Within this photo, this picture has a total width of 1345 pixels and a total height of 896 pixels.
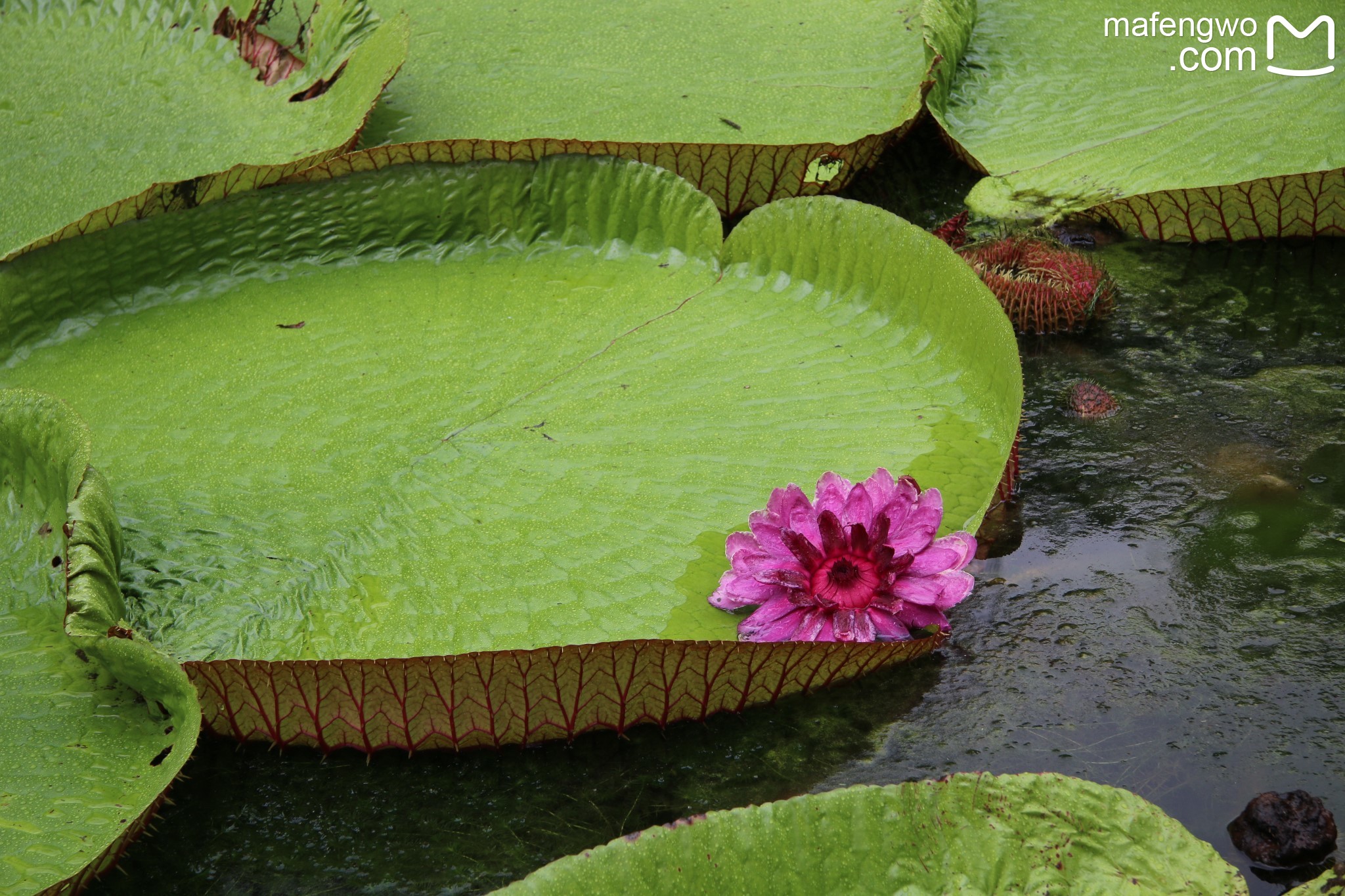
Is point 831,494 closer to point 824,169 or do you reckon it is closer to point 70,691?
point 70,691

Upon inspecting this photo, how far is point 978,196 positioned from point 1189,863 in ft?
7.14

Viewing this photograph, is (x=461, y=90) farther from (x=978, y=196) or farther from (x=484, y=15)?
(x=978, y=196)

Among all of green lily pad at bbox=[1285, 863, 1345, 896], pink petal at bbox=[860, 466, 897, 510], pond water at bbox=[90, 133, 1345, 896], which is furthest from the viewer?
pink petal at bbox=[860, 466, 897, 510]

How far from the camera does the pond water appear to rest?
5.72 feet

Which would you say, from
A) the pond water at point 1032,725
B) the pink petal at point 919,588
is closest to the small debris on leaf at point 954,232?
the pond water at point 1032,725

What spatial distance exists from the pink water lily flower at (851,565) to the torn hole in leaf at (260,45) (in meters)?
2.15

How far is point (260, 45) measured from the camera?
10.7ft

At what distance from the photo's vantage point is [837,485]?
2.01 meters

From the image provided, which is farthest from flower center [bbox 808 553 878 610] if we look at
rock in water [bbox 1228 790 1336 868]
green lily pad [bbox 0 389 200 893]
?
green lily pad [bbox 0 389 200 893]

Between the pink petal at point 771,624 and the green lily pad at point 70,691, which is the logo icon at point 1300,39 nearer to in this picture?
the pink petal at point 771,624

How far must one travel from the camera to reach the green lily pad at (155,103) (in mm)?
2900

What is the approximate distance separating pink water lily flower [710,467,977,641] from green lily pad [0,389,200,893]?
92 cm

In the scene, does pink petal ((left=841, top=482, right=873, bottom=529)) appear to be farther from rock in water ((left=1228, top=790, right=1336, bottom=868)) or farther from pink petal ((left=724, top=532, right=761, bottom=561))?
rock in water ((left=1228, top=790, right=1336, bottom=868))

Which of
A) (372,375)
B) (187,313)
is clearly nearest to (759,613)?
(372,375)
